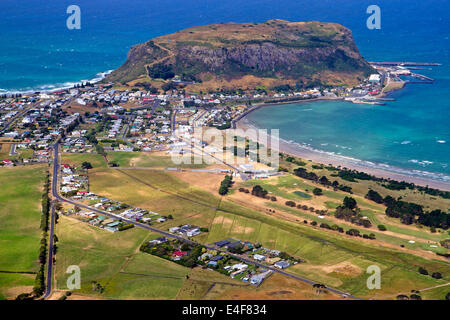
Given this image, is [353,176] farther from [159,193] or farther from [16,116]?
[16,116]

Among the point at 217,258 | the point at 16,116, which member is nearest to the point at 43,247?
the point at 217,258

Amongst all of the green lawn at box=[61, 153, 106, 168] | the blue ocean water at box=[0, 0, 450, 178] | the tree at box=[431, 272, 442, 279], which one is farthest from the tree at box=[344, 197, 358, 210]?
the green lawn at box=[61, 153, 106, 168]

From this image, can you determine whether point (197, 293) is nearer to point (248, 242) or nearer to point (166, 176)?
point (248, 242)

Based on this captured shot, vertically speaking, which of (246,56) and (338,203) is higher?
(246,56)

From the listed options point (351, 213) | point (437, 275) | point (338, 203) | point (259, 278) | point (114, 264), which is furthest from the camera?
point (338, 203)

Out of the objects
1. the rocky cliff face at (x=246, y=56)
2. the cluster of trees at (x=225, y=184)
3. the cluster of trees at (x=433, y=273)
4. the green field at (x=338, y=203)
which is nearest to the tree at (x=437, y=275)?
the cluster of trees at (x=433, y=273)

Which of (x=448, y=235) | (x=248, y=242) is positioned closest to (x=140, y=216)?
(x=248, y=242)
